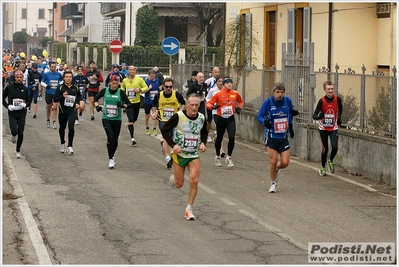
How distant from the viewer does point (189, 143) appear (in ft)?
36.5

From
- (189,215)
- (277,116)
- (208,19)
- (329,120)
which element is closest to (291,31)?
(329,120)

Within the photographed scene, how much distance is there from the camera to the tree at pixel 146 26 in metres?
52.6

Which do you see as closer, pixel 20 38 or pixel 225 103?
pixel 225 103

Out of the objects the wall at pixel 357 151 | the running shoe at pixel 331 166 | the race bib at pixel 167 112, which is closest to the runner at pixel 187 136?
the wall at pixel 357 151

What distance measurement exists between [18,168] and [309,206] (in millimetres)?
6271

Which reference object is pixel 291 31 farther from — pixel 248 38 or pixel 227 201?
pixel 227 201

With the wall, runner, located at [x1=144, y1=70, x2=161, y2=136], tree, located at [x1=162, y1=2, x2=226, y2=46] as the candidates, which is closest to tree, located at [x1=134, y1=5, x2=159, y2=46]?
tree, located at [x1=162, y1=2, x2=226, y2=46]

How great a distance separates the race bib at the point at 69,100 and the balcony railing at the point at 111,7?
4090cm

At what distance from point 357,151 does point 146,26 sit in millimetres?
37872

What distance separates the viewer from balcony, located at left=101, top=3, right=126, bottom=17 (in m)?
58.9

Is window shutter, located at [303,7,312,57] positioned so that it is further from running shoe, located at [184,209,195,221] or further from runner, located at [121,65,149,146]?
running shoe, located at [184,209,195,221]

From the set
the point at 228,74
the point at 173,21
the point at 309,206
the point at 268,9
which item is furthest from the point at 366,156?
the point at 173,21

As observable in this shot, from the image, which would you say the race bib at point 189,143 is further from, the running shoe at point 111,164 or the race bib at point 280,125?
the running shoe at point 111,164

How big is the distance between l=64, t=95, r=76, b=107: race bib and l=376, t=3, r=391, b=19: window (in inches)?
361
